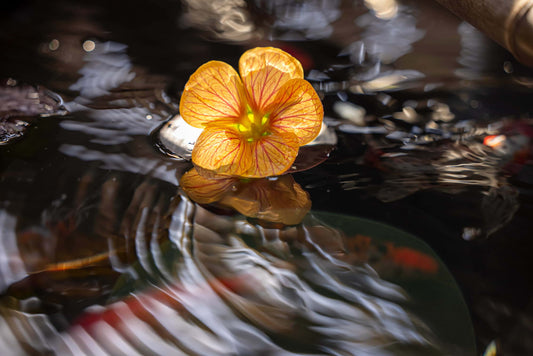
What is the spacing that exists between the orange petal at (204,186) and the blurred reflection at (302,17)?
25cm

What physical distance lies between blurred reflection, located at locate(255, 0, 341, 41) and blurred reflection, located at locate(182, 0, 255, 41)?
26 mm

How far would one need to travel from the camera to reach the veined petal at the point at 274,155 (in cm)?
41

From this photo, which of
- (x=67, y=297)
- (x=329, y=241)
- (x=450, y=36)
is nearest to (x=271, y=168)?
(x=329, y=241)

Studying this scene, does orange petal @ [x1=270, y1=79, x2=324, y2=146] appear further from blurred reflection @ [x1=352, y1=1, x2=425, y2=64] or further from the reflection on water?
blurred reflection @ [x1=352, y1=1, x2=425, y2=64]

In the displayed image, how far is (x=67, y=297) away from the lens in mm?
342

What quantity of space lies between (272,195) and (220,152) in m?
0.06

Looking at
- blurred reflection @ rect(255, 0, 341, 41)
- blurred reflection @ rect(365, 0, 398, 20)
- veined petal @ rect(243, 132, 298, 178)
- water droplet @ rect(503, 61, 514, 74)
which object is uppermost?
blurred reflection @ rect(365, 0, 398, 20)

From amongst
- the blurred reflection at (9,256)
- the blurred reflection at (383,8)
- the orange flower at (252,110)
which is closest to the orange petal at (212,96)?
the orange flower at (252,110)

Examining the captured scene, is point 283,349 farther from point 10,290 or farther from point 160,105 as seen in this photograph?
point 160,105

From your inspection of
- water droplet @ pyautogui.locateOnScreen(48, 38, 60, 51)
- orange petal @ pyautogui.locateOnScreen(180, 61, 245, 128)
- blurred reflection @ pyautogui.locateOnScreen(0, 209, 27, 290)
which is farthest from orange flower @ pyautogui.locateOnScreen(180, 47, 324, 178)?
water droplet @ pyautogui.locateOnScreen(48, 38, 60, 51)

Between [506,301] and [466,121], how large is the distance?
230mm

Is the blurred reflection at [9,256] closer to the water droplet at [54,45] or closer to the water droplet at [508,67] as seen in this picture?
the water droplet at [54,45]

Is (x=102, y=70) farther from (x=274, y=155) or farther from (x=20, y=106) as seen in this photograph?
(x=274, y=155)

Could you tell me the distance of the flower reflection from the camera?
1.33 feet
